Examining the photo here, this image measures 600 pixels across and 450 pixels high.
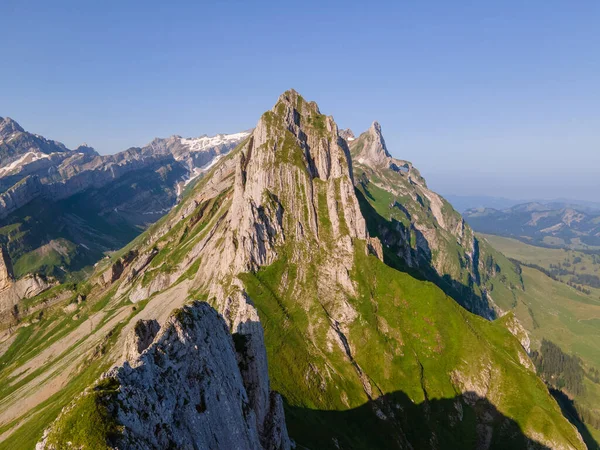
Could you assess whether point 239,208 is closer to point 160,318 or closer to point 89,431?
point 160,318

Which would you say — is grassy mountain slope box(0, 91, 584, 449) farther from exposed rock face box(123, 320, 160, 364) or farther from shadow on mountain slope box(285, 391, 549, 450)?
exposed rock face box(123, 320, 160, 364)

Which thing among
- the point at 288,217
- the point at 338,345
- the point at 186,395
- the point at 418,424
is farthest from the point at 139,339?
the point at 288,217

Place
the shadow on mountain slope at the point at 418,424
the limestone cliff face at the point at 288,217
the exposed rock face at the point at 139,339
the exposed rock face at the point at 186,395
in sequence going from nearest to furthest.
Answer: the exposed rock face at the point at 186,395
the exposed rock face at the point at 139,339
the shadow on mountain slope at the point at 418,424
the limestone cliff face at the point at 288,217

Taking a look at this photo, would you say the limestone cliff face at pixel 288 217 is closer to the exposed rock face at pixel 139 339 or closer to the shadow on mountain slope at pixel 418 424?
the shadow on mountain slope at pixel 418 424

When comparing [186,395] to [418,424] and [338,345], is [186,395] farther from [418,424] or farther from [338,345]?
[418,424]

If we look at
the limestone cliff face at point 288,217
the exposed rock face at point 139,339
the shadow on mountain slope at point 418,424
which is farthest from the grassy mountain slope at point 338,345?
the exposed rock face at point 139,339

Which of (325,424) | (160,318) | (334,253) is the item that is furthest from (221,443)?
(160,318)
